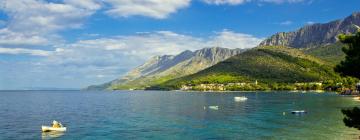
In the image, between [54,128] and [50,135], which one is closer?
[50,135]

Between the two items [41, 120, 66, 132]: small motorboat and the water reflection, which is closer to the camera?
the water reflection

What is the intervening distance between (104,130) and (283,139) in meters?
45.1

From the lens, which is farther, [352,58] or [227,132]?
[227,132]

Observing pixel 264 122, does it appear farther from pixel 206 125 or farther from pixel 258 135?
pixel 258 135

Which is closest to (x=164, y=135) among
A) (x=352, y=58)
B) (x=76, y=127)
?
(x=76, y=127)

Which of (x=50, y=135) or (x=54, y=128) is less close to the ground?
(x=54, y=128)

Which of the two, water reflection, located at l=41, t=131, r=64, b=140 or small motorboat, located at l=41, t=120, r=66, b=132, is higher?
small motorboat, located at l=41, t=120, r=66, b=132

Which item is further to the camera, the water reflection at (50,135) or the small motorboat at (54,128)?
the small motorboat at (54,128)

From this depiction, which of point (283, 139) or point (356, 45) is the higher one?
point (356, 45)

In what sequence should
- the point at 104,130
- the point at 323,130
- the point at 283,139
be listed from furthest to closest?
the point at 104,130 → the point at 323,130 → the point at 283,139

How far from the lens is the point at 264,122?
112 metres

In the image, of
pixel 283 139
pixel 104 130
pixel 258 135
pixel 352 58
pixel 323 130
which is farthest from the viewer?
pixel 104 130

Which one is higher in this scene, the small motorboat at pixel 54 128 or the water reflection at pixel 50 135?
the small motorboat at pixel 54 128

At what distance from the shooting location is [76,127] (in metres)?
107
